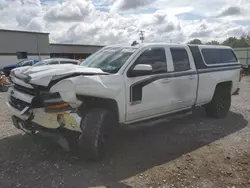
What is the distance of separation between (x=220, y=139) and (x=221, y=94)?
1.97 metres

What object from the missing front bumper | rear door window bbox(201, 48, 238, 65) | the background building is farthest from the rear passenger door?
the background building

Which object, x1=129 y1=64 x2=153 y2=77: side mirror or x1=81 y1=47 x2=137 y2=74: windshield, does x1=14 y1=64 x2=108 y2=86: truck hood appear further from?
x1=129 y1=64 x2=153 y2=77: side mirror

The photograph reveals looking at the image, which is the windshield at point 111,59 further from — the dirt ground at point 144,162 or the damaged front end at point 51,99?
the dirt ground at point 144,162

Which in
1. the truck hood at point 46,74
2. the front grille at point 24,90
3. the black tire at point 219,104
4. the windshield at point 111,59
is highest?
the windshield at point 111,59

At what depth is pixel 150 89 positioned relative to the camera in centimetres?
489

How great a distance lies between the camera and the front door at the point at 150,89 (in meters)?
4.63

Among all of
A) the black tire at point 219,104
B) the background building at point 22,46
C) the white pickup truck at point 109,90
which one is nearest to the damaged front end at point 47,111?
the white pickup truck at point 109,90

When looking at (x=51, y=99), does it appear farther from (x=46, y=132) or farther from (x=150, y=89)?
(x=150, y=89)

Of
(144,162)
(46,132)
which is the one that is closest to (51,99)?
(46,132)

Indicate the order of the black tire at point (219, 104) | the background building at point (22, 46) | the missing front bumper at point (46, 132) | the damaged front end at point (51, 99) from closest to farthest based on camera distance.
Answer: the damaged front end at point (51, 99)
the missing front bumper at point (46, 132)
the black tire at point (219, 104)
the background building at point (22, 46)

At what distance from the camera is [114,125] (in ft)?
14.7

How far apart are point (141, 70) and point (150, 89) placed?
1.61 feet

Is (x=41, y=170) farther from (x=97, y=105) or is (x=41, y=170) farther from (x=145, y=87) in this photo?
(x=145, y=87)

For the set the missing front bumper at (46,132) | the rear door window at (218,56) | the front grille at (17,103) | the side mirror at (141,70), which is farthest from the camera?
the rear door window at (218,56)
